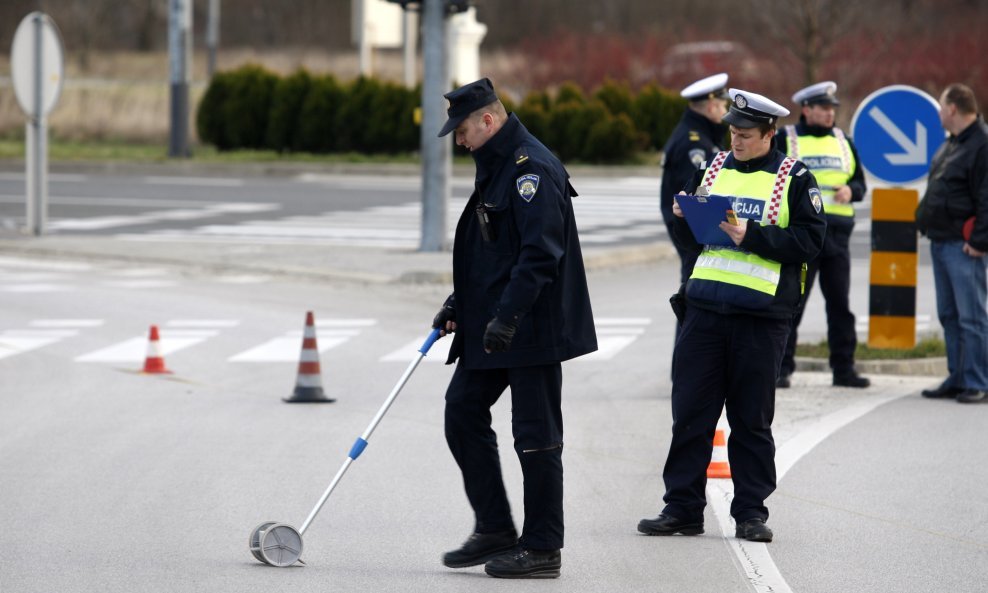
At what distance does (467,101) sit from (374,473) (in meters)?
2.70

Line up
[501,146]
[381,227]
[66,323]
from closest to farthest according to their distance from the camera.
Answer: [501,146] → [66,323] → [381,227]

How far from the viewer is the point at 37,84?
20.7m

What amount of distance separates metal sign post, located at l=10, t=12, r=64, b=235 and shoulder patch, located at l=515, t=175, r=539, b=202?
15692 millimetres

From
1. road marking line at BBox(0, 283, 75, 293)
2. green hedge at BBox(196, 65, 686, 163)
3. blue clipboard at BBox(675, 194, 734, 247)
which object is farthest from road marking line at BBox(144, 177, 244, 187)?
blue clipboard at BBox(675, 194, 734, 247)

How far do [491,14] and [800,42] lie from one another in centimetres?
3285

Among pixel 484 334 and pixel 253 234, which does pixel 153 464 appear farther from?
pixel 253 234

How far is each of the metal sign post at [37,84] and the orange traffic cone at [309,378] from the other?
11493 mm

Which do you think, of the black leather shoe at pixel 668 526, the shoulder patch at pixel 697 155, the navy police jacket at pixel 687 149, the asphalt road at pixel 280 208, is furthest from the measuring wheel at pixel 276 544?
the asphalt road at pixel 280 208

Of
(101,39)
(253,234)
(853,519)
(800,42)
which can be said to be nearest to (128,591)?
(853,519)

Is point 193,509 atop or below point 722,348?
below

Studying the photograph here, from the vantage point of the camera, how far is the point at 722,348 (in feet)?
22.8

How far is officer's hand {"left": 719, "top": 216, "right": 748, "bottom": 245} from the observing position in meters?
6.80

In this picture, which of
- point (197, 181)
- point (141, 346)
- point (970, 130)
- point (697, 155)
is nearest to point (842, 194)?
point (970, 130)

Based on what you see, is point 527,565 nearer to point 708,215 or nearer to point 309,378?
point 708,215
